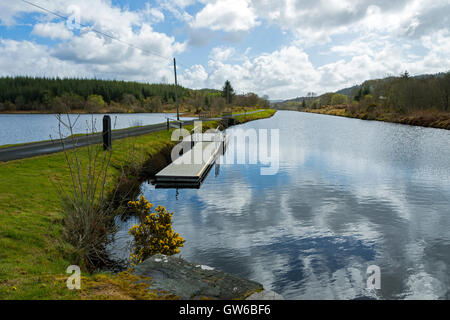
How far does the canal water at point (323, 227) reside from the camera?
8.38 m

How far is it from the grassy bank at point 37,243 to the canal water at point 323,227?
244cm

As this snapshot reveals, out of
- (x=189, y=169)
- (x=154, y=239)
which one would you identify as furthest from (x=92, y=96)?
(x=154, y=239)

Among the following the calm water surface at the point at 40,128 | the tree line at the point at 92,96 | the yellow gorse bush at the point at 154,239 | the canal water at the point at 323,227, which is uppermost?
the tree line at the point at 92,96

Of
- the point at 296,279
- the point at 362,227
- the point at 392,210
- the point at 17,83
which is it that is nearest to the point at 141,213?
the point at 296,279

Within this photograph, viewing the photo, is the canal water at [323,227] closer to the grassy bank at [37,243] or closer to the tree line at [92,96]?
the grassy bank at [37,243]

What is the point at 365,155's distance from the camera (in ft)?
94.8

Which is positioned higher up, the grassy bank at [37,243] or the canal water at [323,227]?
the grassy bank at [37,243]

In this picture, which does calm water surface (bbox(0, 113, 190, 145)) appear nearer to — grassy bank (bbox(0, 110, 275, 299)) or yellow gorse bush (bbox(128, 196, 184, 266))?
grassy bank (bbox(0, 110, 275, 299))

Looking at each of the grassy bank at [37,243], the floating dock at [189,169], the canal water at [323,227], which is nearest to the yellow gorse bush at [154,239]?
the canal water at [323,227]

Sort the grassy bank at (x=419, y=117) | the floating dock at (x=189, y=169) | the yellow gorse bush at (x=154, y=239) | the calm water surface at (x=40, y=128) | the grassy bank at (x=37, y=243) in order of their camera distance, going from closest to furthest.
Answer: the grassy bank at (x=37, y=243) → the yellow gorse bush at (x=154, y=239) → the floating dock at (x=189, y=169) → the calm water surface at (x=40, y=128) → the grassy bank at (x=419, y=117)

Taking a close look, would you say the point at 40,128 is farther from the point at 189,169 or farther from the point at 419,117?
the point at 419,117

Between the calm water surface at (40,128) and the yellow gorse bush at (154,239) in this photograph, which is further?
the calm water surface at (40,128)

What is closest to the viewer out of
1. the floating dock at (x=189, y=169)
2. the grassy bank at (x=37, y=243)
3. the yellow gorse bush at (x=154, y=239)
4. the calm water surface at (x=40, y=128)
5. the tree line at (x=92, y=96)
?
the grassy bank at (x=37, y=243)

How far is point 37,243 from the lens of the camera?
7.67m
